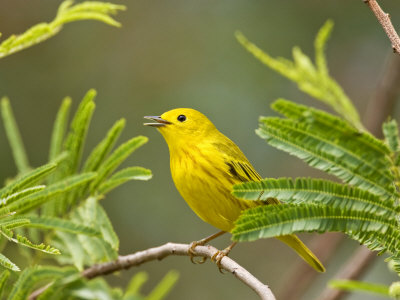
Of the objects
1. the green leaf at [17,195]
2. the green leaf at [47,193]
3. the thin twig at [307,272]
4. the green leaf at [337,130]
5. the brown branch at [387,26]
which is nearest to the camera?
the green leaf at [337,130]

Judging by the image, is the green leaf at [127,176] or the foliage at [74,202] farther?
the green leaf at [127,176]

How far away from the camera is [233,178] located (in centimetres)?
345

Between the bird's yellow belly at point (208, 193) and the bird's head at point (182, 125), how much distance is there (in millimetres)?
367

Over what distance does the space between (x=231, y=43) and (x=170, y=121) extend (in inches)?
151

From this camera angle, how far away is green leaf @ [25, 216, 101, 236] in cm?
206

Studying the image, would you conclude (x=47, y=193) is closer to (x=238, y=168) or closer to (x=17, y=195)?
(x=17, y=195)

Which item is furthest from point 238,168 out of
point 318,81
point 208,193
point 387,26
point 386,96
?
point 387,26

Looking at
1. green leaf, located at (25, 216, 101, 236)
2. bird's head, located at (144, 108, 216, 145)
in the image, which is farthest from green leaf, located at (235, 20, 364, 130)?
green leaf, located at (25, 216, 101, 236)

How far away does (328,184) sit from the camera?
1.44 meters

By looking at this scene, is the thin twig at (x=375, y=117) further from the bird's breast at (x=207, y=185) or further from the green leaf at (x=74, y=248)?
the green leaf at (x=74, y=248)

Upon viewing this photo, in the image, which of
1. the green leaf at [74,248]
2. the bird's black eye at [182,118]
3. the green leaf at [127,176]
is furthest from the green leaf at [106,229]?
the bird's black eye at [182,118]

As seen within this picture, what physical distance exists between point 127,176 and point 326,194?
1.21 meters

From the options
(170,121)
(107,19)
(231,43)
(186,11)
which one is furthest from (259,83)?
(107,19)

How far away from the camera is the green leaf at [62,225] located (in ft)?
6.75
